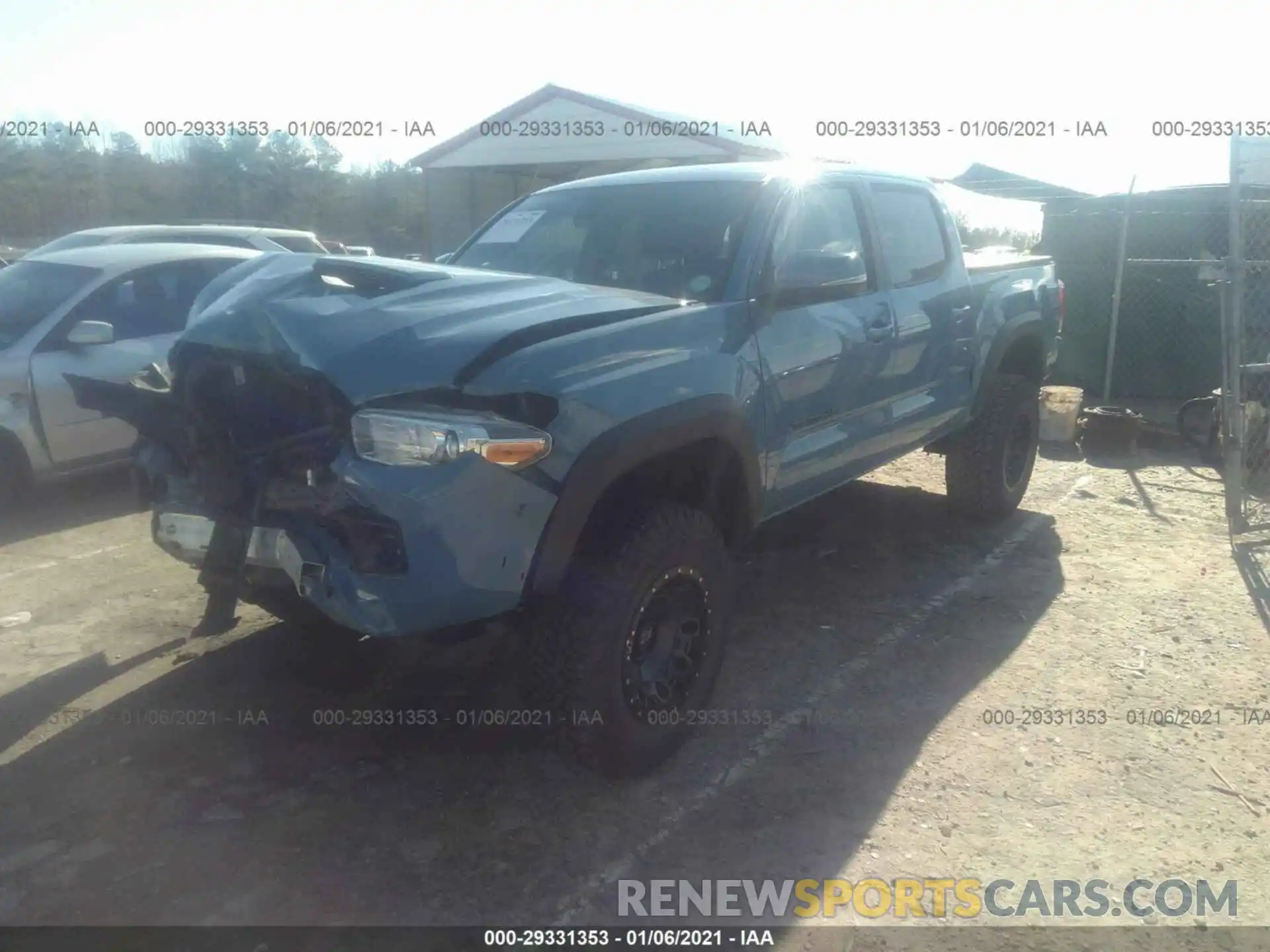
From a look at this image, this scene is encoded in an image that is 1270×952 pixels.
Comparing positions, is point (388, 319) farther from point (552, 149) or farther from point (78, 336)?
point (552, 149)

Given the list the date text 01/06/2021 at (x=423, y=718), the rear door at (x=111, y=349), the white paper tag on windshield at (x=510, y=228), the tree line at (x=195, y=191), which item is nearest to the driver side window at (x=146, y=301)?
the rear door at (x=111, y=349)

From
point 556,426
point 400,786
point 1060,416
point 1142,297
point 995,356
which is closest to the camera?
point 556,426

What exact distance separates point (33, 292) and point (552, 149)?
54.1 ft

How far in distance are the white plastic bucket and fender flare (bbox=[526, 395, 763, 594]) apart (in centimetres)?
605

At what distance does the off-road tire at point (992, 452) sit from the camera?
A: 5.82 metres

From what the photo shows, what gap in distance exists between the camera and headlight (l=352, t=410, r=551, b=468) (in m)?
2.71

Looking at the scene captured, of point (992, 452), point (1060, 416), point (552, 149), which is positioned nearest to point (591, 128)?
point (552, 149)

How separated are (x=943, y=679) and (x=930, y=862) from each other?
1260mm

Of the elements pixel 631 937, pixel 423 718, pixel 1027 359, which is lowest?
pixel 631 937

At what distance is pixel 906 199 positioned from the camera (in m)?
5.14

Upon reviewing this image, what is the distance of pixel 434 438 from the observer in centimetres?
271

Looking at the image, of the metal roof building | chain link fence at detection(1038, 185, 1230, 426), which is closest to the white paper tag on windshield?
chain link fence at detection(1038, 185, 1230, 426)

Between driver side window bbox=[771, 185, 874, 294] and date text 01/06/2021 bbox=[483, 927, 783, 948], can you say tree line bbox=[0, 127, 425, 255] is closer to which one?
driver side window bbox=[771, 185, 874, 294]

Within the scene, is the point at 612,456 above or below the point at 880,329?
below
